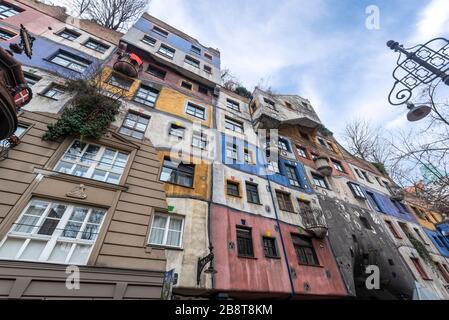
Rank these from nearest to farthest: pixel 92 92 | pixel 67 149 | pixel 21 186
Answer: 1. pixel 21 186
2. pixel 67 149
3. pixel 92 92

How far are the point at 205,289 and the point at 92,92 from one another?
1082 centimetres

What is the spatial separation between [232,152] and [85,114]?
865cm

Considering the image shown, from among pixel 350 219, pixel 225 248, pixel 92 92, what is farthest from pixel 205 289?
pixel 350 219

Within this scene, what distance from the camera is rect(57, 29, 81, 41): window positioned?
14.6m

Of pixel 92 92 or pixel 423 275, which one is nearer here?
pixel 92 92

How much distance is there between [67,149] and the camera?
842 cm

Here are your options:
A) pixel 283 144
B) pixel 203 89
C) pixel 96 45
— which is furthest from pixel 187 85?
pixel 283 144

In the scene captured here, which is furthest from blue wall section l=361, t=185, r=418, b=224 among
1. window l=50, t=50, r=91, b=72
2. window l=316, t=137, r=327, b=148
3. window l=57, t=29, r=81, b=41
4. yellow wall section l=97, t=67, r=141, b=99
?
window l=57, t=29, r=81, b=41

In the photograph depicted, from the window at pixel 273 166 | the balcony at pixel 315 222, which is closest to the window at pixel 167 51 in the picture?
the window at pixel 273 166

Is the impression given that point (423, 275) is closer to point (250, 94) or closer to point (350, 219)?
point (350, 219)

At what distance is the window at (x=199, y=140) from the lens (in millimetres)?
12661

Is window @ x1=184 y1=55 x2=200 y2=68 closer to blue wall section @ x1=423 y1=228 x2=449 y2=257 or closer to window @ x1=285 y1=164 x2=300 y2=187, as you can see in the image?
window @ x1=285 y1=164 x2=300 y2=187

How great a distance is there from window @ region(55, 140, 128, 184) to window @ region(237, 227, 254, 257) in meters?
6.29

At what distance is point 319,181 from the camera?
1702 cm
